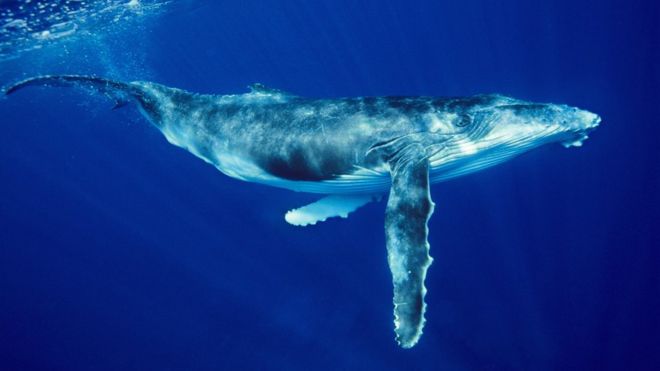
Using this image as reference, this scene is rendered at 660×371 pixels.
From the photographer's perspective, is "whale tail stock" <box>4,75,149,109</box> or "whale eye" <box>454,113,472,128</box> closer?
"whale eye" <box>454,113,472,128</box>

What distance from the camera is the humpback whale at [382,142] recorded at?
5004 mm

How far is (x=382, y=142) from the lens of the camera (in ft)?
20.8

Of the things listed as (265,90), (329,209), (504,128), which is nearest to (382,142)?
(504,128)

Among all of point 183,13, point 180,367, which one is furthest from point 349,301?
point 183,13

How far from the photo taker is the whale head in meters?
5.76

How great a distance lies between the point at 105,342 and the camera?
21188 millimetres

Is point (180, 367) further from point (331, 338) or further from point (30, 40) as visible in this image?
point (30, 40)

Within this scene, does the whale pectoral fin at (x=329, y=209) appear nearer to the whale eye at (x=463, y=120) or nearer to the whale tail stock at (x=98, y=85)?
the whale eye at (x=463, y=120)

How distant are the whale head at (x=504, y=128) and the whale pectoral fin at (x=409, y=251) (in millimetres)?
1125

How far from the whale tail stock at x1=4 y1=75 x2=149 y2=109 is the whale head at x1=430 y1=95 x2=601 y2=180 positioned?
22.3 feet

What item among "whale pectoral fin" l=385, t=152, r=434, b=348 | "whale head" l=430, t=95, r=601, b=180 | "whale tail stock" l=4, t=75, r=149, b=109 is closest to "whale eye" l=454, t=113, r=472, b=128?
"whale head" l=430, t=95, r=601, b=180

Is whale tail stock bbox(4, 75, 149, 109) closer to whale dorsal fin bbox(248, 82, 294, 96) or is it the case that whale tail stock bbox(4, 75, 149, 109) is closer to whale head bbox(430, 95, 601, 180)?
whale dorsal fin bbox(248, 82, 294, 96)

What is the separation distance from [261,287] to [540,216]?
1368 centimetres

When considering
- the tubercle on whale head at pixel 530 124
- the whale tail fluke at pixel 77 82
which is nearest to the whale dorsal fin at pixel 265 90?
the whale tail fluke at pixel 77 82
